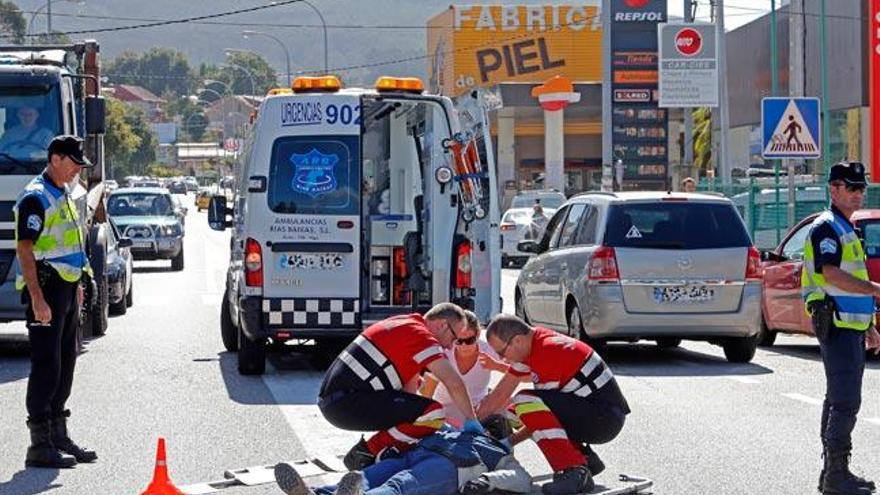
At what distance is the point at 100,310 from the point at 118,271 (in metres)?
2.56

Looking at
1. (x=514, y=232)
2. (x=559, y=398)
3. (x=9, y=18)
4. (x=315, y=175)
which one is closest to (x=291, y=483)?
(x=559, y=398)

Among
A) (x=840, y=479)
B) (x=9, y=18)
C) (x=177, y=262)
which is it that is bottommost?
(x=177, y=262)

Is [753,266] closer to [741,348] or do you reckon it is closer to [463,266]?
[741,348]

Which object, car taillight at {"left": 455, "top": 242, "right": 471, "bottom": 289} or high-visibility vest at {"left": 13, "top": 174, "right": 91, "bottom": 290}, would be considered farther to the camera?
car taillight at {"left": 455, "top": 242, "right": 471, "bottom": 289}

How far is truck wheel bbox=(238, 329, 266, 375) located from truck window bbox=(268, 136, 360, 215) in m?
1.22

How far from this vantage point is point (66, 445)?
35.3ft

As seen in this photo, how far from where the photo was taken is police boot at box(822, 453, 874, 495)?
9352mm

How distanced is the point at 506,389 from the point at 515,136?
232 ft

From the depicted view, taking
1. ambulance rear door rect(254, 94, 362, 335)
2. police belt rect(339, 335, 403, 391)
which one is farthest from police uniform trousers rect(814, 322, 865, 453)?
ambulance rear door rect(254, 94, 362, 335)

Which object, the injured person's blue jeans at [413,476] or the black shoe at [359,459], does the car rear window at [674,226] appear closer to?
the black shoe at [359,459]

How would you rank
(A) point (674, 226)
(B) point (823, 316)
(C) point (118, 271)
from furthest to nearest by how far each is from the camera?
(C) point (118, 271)
(A) point (674, 226)
(B) point (823, 316)

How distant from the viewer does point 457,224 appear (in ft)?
51.8

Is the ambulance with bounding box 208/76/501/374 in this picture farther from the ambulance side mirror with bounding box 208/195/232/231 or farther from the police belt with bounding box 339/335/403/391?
the police belt with bounding box 339/335/403/391

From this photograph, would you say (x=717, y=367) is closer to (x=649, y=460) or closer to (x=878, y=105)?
(x=649, y=460)
